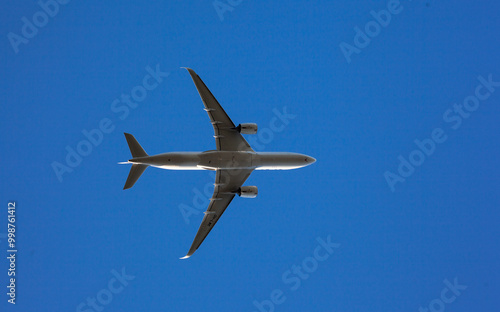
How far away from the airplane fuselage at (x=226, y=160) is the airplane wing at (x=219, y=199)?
138 cm

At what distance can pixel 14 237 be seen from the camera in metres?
31.3

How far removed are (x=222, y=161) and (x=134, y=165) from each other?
23.6 ft

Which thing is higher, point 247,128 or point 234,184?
point 247,128

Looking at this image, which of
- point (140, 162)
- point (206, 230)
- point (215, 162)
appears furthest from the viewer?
point (206, 230)

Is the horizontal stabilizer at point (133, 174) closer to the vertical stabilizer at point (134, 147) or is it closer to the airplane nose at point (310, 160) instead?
the vertical stabilizer at point (134, 147)

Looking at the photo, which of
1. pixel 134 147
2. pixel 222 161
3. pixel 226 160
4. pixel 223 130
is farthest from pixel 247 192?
pixel 134 147

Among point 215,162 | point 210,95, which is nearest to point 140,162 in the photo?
point 215,162

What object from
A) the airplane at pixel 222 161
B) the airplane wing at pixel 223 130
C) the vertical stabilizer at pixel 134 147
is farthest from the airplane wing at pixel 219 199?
the vertical stabilizer at pixel 134 147

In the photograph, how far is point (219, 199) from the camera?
32.8 meters

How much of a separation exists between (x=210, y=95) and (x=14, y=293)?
928 inches

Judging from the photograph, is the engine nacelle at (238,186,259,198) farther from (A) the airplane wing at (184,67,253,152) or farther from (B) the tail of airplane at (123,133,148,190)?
(B) the tail of airplane at (123,133,148,190)

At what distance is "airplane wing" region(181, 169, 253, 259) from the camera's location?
32.5 metres

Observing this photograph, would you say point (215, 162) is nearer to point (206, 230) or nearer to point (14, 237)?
point (206, 230)

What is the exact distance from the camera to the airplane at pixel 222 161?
30.0 metres
